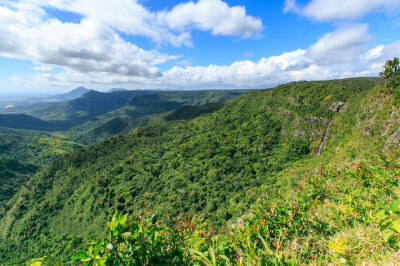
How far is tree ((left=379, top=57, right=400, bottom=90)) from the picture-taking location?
95.3 ft

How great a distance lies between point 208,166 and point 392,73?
43602mm

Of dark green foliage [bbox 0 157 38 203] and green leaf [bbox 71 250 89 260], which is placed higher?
green leaf [bbox 71 250 89 260]

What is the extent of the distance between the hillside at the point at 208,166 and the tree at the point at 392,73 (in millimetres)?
2444

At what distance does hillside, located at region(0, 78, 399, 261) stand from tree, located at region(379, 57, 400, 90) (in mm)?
2444

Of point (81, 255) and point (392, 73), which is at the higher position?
point (392, 73)

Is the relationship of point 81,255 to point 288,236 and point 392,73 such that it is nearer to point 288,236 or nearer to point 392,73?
point 288,236

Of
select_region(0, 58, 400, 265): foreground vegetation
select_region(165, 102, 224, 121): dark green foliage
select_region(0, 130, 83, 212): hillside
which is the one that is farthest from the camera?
select_region(165, 102, 224, 121): dark green foliage

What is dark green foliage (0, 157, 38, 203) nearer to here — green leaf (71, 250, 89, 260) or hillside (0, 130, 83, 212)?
hillside (0, 130, 83, 212)

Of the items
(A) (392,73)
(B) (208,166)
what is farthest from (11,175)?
(A) (392,73)

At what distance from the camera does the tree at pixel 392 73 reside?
95.3 ft

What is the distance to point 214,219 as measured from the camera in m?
31.4

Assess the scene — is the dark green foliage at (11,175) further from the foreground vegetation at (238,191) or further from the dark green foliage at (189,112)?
the dark green foliage at (189,112)

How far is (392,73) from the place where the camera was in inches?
1175

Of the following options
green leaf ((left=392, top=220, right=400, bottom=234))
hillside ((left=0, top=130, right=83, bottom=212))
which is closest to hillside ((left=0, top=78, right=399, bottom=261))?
green leaf ((left=392, top=220, right=400, bottom=234))
